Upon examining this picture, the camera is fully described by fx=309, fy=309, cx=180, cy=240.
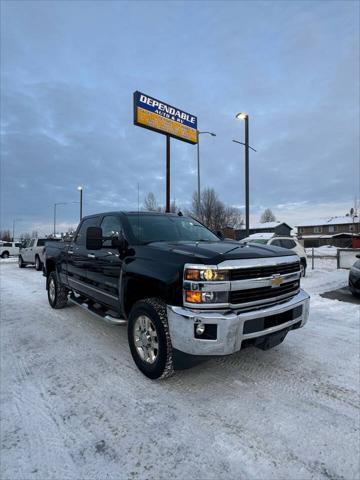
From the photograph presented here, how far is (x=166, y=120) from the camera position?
1695 centimetres

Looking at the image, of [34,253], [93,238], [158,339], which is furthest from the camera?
[34,253]

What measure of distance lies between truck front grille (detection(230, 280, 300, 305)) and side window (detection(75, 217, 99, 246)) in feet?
10.2

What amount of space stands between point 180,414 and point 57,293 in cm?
457

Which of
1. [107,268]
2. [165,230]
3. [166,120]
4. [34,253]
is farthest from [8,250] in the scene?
[165,230]

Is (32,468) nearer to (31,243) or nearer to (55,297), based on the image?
(55,297)

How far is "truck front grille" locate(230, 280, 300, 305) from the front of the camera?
116 inches

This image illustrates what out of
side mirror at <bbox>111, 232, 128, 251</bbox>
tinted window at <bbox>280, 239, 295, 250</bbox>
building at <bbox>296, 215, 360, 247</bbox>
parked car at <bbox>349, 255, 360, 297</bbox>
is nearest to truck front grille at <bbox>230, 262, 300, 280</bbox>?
side mirror at <bbox>111, 232, 128, 251</bbox>

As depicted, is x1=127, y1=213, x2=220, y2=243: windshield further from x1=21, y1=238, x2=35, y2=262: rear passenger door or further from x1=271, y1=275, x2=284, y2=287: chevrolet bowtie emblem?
x1=21, y1=238, x2=35, y2=262: rear passenger door

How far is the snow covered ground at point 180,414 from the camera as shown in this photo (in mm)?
2168

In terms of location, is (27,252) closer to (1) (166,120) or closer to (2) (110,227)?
(1) (166,120)

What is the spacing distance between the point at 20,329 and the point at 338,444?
4.86 m

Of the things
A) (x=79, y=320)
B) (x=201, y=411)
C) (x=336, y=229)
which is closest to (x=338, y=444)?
(x=201, y=411)

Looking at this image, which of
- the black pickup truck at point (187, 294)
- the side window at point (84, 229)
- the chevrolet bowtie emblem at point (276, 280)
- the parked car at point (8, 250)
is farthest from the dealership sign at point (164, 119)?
the parked car at point (8, 250)

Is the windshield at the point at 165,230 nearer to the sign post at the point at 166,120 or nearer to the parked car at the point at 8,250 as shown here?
the sign post at the point at 166,120
